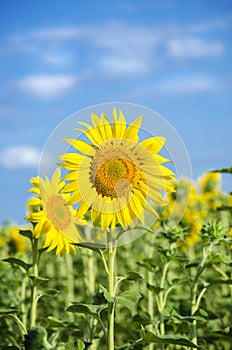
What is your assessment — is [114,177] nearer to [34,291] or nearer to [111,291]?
[111,291]

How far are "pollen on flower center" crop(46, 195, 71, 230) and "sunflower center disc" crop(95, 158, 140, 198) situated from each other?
0.28 meters

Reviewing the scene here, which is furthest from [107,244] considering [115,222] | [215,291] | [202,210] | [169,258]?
[202,210]

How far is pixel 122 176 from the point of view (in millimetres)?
2090

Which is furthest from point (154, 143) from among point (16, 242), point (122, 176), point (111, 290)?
point (16, 242)

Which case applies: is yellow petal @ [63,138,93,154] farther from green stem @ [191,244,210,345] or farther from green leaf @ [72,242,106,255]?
green stem @ [191,244,210,345]

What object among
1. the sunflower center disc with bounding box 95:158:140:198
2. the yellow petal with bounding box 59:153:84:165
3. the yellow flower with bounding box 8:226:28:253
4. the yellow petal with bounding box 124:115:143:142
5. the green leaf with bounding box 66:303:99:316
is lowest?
the green leaf with bounding box 66:303:99:316

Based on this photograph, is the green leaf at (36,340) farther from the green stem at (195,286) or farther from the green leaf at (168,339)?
the green stem at (195,286)

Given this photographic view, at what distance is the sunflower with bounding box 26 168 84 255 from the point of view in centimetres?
236

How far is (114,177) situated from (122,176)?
36 mm

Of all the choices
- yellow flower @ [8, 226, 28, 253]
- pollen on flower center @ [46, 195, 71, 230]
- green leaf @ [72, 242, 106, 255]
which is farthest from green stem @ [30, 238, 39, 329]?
yellow flower @ [8, 226, 28, 253]

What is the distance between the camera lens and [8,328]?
3502 millimetres

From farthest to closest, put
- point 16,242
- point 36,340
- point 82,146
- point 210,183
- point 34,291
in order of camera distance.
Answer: point 210,183
point 16,242
point 34,291
point 82,146
point 36,340

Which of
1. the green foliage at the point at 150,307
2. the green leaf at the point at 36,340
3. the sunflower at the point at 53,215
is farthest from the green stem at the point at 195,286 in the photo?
the green leaf at the point at 36,340

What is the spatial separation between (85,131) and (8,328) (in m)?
1.66
